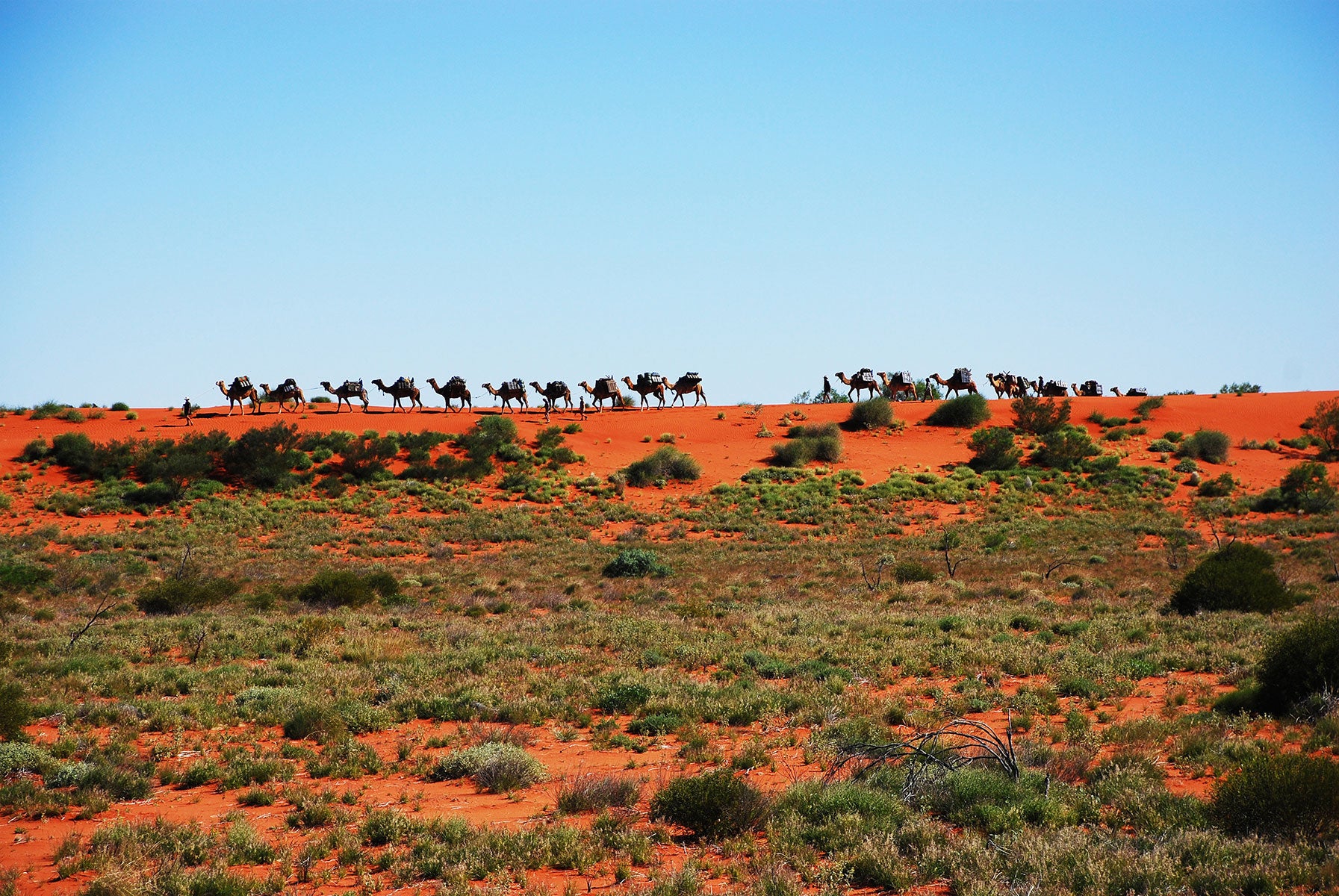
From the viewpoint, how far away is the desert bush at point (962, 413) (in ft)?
194

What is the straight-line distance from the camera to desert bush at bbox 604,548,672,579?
29.9 metres

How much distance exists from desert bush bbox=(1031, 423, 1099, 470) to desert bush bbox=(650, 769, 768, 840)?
45.4 m

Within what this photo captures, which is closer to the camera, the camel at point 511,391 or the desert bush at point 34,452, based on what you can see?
the desert bush at point 34,452

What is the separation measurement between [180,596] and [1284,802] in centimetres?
2268

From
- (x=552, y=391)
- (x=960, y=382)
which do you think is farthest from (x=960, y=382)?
(x=552, y=391)

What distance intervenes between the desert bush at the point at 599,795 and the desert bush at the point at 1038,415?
5127 cm

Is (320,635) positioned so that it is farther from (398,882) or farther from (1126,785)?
(1126,785)

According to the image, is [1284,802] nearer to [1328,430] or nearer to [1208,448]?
[1208,448]

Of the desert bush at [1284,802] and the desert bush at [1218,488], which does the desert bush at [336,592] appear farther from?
the desert bush at [1218,488]

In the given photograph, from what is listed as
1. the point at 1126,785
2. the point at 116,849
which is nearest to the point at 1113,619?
the point at 1126,785

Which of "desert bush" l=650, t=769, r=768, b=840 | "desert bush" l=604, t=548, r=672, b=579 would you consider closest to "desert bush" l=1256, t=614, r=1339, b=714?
"desert bush" l=650, t=769, r=768, b=840

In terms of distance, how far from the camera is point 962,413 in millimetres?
59312

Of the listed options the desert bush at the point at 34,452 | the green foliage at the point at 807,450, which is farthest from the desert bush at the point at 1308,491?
the desert bush at the point at 34,452

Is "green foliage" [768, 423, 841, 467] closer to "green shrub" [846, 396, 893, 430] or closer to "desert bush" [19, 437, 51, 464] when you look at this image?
"green shrub" [846, 396, 893, 430]
